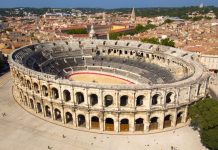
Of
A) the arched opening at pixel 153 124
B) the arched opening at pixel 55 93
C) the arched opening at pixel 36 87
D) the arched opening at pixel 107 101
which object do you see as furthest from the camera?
the arched opening at pixel 36 87

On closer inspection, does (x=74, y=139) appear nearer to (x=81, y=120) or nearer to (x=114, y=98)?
(x=81, y=120)

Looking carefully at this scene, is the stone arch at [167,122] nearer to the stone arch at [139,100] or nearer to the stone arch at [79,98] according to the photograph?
the stone arch at [139,100]

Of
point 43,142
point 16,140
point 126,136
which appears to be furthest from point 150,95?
point 16,140

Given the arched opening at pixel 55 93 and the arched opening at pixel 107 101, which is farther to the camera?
the arched opening at pixel 55 93

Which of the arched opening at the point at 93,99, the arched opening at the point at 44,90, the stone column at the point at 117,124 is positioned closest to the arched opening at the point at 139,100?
the stone column at the point at 117,124

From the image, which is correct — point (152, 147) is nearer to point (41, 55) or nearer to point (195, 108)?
point (195, 108)

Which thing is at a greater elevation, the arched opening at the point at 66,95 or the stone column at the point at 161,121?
the arched opening at the point at 66,95

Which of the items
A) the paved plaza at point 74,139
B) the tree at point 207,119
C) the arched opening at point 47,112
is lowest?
the paved plaza at point 74,139
